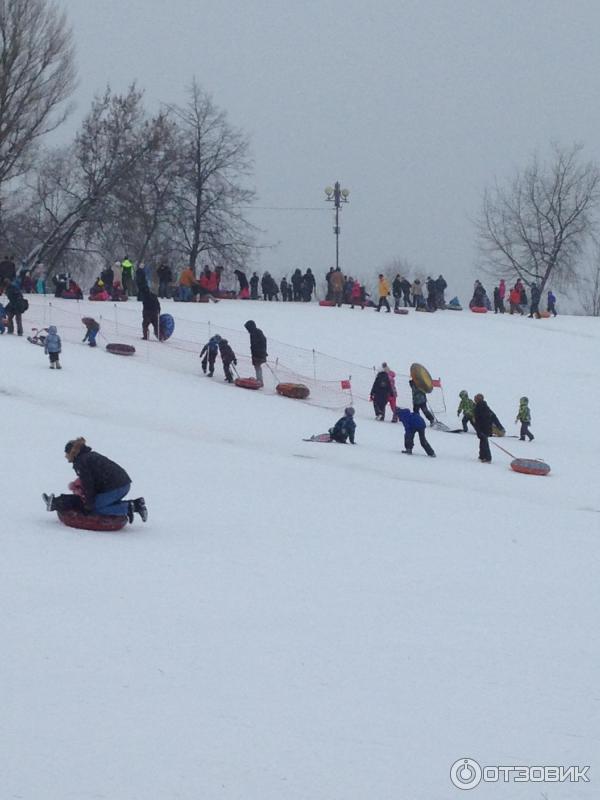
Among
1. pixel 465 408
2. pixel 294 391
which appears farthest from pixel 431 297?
pixel 465 408

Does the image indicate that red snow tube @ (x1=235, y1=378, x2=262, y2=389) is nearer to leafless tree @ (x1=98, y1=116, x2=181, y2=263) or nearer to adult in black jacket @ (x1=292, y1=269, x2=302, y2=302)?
adult in black jacket @ (x1=292, y1=269, x2=302, y2=302)

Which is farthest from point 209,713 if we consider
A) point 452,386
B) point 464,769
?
point 452,386

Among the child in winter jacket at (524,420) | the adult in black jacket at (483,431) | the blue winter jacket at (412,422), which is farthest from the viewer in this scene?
the child in winter jacket at (524,420)

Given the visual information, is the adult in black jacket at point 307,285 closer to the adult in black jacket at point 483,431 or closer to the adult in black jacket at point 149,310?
the adult in black jacket at point 149,310

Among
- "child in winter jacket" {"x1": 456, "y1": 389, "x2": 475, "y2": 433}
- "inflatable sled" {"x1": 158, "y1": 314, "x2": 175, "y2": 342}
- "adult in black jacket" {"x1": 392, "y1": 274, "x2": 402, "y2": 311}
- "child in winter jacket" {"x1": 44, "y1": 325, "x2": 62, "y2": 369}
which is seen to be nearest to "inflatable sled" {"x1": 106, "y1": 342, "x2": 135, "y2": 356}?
"inflatable sled" {"x1": 158, "y1": 314, "x2": 175, "y2": 342}

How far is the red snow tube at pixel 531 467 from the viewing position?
2222 centimetres

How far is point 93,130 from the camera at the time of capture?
51031 millimetres

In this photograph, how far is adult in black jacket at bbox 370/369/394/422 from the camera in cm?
2680

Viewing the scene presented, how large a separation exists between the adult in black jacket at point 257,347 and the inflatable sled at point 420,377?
3994 mm

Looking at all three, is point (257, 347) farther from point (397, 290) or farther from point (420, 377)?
point (397, 290)

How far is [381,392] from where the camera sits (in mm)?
26984

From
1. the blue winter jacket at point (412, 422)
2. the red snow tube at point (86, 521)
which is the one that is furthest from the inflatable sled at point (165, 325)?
the red snow tube at point (86, 521)

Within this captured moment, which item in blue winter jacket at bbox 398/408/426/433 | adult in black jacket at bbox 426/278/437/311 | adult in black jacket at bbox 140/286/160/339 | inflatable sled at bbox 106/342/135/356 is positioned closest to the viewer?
blue winter jacket at bbox 398/408/426/433

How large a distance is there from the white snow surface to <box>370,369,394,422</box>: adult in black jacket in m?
2.42
